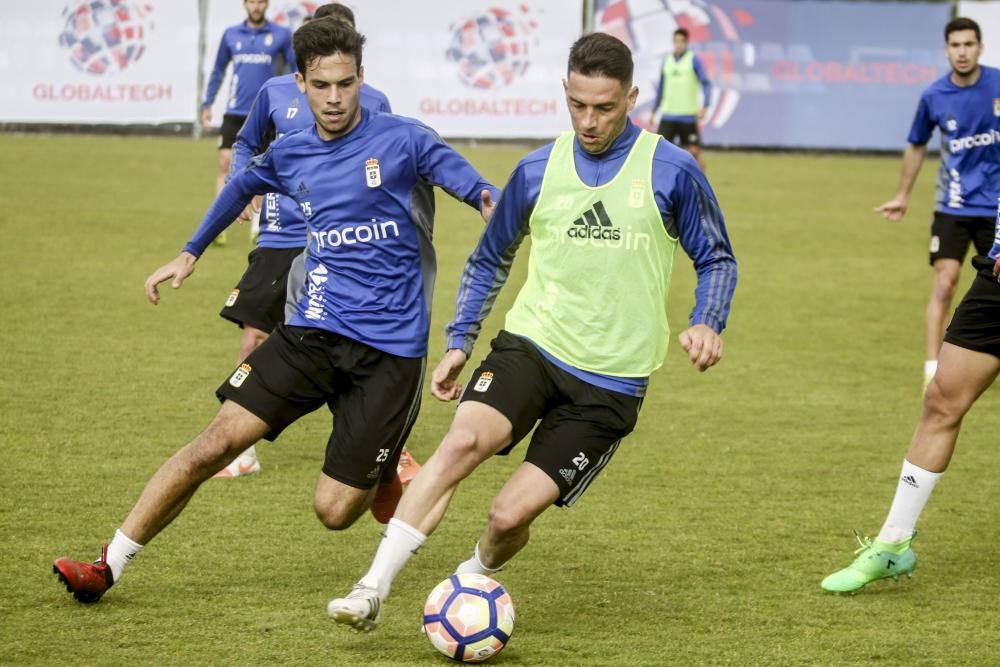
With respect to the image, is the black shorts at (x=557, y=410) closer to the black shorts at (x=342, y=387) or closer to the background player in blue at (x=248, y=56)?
the black shorts at (x=342, y=387)

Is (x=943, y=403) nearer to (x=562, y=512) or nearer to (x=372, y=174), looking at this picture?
(x=562, y=512)

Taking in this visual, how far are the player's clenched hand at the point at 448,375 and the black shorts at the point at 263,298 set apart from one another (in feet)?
7.67

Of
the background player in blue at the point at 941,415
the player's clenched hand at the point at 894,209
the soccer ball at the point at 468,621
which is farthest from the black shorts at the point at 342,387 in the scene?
the player's clenched hand at the point at 894,209

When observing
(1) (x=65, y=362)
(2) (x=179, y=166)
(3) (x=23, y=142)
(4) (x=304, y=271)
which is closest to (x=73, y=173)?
(2) (x=179, y=166)

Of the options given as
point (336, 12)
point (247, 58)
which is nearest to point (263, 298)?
point (336, 12)

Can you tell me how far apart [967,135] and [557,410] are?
5.35 m

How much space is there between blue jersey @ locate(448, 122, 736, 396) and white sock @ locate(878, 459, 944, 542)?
1.37m

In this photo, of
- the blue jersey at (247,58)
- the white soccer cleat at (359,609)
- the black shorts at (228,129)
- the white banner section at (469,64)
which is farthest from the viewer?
the white banner section at (469,64)

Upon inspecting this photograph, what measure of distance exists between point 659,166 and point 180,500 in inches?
80.0

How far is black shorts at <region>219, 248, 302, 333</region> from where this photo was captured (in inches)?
291

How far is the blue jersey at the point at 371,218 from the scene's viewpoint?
5617mm

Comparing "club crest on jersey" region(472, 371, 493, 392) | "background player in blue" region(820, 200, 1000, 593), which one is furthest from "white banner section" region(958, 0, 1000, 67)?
"club crest on jersey" region(472, 371, 493, 392)

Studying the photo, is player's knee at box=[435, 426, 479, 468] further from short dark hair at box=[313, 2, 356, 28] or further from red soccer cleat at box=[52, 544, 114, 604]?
short dark hair at box=[313, 2, 356, 28]

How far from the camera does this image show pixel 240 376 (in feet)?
18.2
